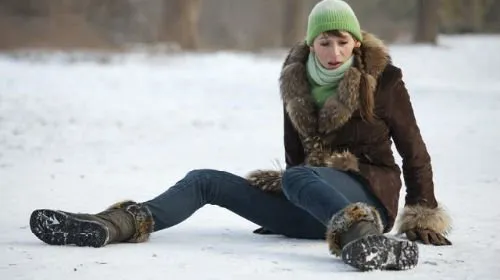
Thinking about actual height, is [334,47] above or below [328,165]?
above

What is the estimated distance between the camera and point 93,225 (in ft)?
15.7

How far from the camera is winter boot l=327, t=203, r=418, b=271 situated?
4262 millimetres

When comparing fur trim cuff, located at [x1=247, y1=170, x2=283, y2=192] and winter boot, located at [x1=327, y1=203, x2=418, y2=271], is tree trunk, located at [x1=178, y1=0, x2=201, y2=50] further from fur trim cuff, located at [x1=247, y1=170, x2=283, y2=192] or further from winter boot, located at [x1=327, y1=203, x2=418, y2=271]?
winter boot, located at [x1=327, y1=203, x2=418, y2=271]

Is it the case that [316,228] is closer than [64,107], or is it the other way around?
[316,228]

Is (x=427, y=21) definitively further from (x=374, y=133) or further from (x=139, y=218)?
(x=139, y=218)

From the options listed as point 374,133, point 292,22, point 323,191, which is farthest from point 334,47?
point 292,22

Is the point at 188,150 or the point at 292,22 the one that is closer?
the point at 188,150

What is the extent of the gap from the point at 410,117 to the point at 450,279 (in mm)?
871

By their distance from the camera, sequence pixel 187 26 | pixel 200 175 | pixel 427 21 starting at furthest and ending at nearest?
→ pixel 427 21, pixel 187 26, pixel 200 175

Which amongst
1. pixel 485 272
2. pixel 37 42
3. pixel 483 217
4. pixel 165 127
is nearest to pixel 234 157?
pixel 165 127

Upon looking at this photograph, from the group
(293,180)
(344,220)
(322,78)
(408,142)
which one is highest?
(322,78)

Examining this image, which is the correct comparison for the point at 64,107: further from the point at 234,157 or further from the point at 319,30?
the point at 319,30

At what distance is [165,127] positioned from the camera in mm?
14195

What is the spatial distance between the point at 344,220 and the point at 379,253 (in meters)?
0.26
